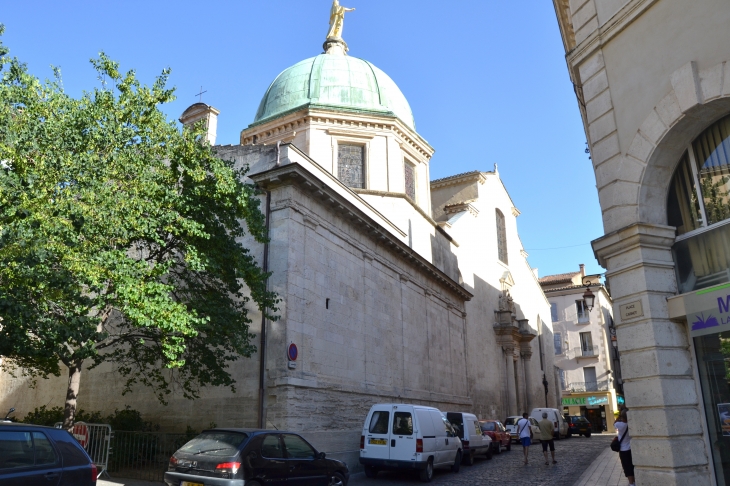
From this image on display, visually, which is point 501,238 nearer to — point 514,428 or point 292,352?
point 514,428

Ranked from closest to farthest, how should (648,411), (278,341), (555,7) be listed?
(648,411) < (555,7) < (278,341)

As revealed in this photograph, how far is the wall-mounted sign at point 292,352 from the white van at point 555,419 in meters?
19.9

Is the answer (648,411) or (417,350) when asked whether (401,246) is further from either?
(648,411)

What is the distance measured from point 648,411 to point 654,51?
5.17 meters

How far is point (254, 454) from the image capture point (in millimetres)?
9477

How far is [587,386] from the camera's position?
168 ft

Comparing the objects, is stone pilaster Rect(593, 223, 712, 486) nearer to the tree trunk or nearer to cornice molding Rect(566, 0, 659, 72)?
cornice molding Rect(566, 0, 659, 72)

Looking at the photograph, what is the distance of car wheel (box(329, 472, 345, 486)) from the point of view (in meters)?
11.1

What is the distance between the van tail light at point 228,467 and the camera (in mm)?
8977

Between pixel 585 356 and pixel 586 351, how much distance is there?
0.45 m

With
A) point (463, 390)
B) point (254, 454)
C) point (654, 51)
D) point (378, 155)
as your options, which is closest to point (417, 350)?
point (463, 390)

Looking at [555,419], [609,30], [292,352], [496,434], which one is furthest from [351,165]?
[555,419]

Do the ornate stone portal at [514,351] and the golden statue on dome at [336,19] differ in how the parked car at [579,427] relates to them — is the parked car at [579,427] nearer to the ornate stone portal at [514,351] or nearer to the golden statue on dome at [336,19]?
the ornate stone portal at [514,351]

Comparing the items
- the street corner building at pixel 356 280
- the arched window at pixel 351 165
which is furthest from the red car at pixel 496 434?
the arched window at pixel 351 165
